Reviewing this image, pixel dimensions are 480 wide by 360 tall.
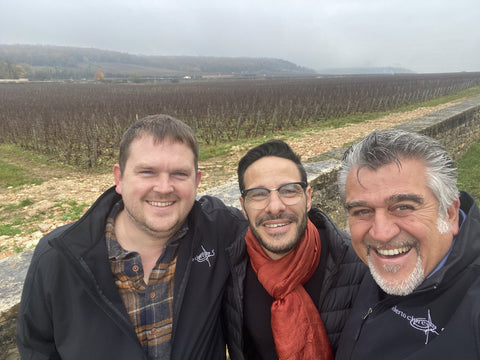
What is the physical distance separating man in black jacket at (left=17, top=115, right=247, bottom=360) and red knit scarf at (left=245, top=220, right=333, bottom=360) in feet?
1.08

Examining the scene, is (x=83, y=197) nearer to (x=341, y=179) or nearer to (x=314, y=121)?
(x=341, y=179)

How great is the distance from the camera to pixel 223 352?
6.22 feet

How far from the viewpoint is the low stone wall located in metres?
1.72

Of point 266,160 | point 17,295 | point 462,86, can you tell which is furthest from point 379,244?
point 462,86

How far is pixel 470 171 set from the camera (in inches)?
345

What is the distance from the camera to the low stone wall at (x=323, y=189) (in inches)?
67.7

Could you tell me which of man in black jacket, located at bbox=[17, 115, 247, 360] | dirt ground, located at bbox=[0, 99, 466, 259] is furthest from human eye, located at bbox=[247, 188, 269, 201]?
dirt ground, located at bbox=[0, 99, 466, 259]

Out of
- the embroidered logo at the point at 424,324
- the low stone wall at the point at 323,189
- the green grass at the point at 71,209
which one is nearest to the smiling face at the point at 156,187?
the low stone wall at the point at 323,189

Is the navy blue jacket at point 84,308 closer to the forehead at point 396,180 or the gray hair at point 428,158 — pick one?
the forehead at point 396,180

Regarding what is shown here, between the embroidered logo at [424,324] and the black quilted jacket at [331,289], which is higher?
the embroidered logo at [424,324]

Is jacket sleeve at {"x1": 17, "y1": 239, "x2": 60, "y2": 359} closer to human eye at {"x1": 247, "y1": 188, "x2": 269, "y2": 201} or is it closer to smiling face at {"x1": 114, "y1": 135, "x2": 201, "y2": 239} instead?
smiling face at {"x1": 114, "y1": 135, "x2": 201, "y2": 239}

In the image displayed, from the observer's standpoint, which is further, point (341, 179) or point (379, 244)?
point (341, 179)

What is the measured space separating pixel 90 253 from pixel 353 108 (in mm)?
25044

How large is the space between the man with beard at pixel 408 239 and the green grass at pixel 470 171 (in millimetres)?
7006
